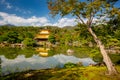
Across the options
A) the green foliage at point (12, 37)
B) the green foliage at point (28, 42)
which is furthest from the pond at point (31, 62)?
the green foliage at point (12, 37)

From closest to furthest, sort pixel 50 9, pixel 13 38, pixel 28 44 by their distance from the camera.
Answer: pixel 50 9
pixel 28 44
pixel 13 38

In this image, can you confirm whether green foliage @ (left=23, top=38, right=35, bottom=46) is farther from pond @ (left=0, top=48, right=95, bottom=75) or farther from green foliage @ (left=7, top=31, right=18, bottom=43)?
pond @ (left=0, top=48, right=95, bottom=75)

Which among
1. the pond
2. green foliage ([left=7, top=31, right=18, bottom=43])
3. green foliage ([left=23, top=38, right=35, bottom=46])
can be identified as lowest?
the pond

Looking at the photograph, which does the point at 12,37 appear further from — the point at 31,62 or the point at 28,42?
the point at 31,62

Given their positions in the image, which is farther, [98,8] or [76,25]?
[76,25]

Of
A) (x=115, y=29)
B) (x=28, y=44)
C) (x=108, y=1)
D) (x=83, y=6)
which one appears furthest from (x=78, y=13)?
(x=28, y=44)

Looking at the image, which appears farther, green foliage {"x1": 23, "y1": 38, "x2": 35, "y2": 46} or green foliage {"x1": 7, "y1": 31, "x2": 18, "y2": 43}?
green foliage {"x1": 7, "y1": 31, "x2": 18, "y2": 43}

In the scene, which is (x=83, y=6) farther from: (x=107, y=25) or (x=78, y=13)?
(x=107, y=25)

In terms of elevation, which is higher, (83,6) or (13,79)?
(83,6)

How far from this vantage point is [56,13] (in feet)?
36.1

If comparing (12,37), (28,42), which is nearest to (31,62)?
(28,42)

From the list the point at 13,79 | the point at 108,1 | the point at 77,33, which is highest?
the point at 108,1

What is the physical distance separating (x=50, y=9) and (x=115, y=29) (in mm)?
5333

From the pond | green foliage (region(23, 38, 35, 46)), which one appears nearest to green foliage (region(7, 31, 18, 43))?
green foliage (region(23, 38, 35, 46))
